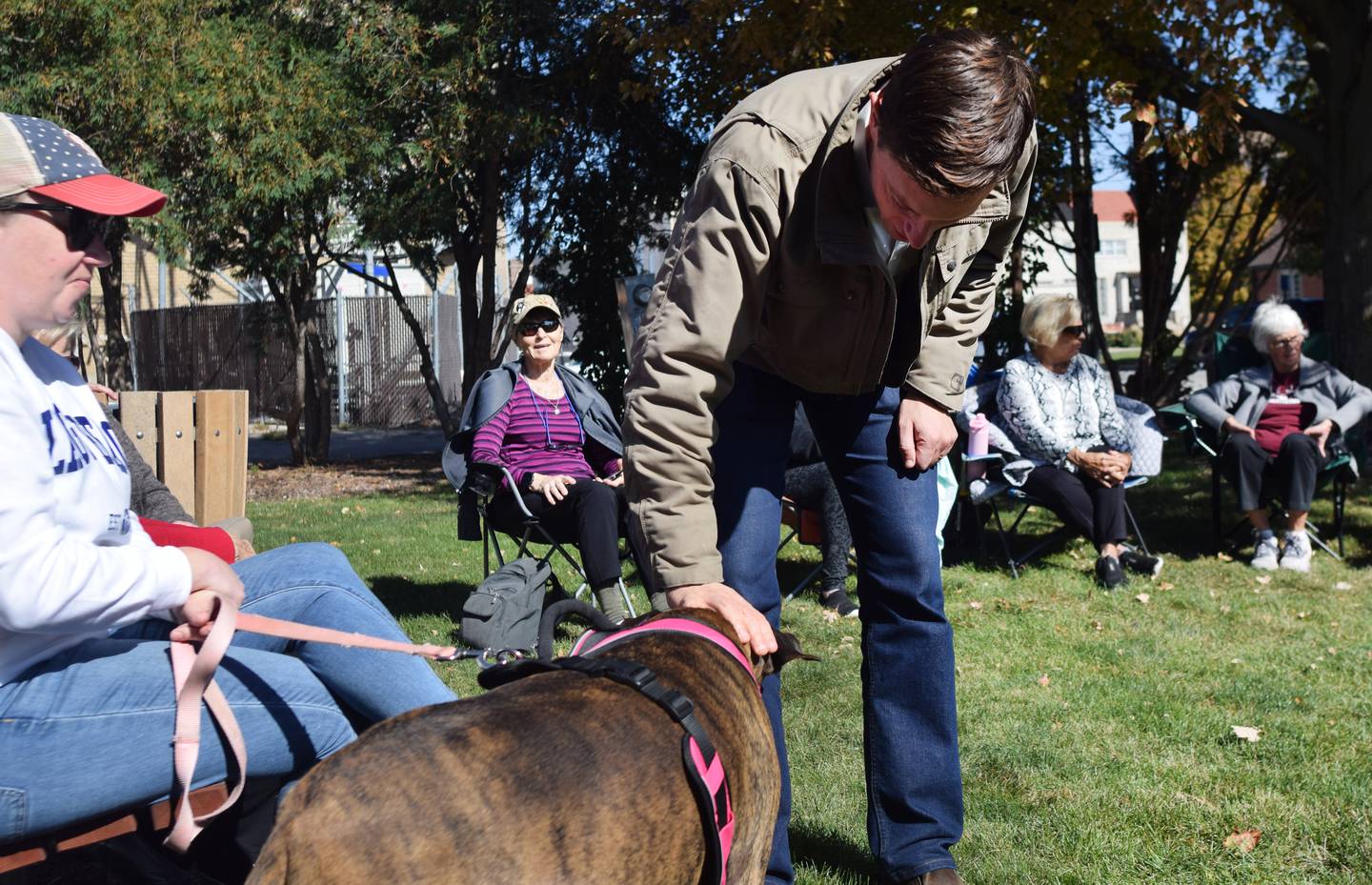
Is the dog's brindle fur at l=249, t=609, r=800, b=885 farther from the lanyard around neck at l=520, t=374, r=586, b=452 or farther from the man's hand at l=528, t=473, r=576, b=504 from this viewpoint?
the lanyard around neck at l=520, t=374, r=586, b=452

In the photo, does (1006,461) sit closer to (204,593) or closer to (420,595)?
(420,595)

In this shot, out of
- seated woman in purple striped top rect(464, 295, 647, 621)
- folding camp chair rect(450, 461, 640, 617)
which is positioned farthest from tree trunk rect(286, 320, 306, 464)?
folding camp chair rect(450, 461, 640, 617)

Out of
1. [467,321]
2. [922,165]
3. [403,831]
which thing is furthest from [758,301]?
[467,321]

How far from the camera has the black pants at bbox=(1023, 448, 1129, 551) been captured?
24.0ft

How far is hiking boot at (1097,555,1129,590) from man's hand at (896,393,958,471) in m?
4.58

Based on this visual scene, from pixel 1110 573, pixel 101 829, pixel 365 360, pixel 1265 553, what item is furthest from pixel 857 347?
pixel 365 360

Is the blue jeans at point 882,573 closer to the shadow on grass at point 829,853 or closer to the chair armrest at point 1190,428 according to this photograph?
the shadow on grass at point 829,853

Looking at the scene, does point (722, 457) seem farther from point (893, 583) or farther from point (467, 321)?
point (467, 321)

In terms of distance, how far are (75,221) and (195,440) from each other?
3574 millimetres

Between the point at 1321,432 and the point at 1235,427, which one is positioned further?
the point at 1235,427

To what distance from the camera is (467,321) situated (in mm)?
14781

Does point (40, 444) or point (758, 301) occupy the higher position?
point (758, 301)

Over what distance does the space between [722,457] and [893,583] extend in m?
0.53

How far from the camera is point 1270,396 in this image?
813 centimetres
